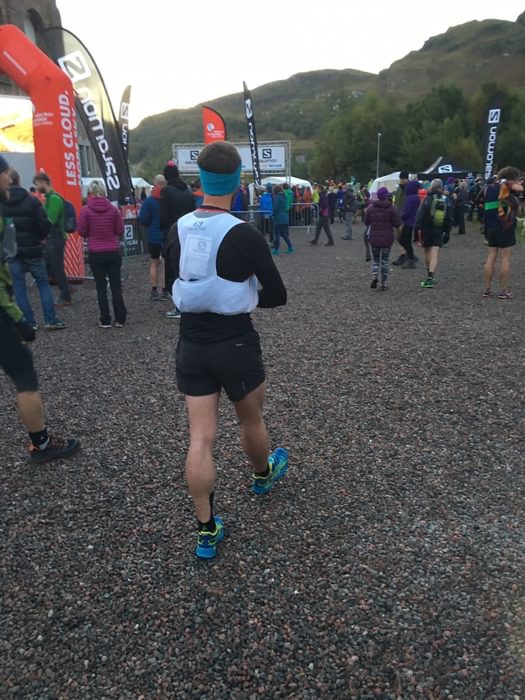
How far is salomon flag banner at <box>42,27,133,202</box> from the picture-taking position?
33.5 ft

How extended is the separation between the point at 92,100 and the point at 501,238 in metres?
7.82

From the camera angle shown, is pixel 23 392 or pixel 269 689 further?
pixel 23 392

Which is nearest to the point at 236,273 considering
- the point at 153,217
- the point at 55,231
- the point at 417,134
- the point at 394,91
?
the point at 153,217

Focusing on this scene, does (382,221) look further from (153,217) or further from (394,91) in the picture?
(394,91)

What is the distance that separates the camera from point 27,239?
6.49 meters

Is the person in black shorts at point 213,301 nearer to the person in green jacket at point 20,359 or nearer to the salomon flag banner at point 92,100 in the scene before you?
the person in green jacket at point 20,359

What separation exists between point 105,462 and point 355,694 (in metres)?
2.26

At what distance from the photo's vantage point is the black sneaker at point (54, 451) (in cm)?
367

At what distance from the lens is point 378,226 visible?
28.6ft

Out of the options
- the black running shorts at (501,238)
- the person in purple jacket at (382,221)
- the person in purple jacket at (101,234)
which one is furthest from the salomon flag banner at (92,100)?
the black running shorts at (501,238)

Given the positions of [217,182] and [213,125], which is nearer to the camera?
[217,182]

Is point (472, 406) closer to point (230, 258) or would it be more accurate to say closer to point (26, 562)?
point (230, 258)

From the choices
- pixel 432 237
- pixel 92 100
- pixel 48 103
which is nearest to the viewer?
pixel 432 237

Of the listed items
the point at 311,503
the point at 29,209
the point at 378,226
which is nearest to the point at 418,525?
the point at 311,503
